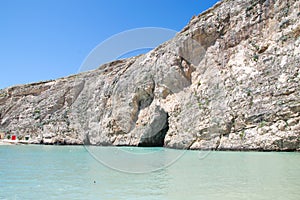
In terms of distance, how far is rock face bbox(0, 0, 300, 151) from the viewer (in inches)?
802

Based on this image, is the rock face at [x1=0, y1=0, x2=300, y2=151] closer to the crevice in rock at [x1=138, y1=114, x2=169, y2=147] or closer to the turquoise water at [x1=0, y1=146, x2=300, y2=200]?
the crevice in rock at [x1=138, y1=114, x2=169, y2=147]

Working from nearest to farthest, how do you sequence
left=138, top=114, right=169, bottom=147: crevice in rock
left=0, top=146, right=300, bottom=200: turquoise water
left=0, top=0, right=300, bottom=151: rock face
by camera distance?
left=0, top=146, right=300, bottom=200: turquoise water
left=0, top=0, right=300, bottom=151: rock face
left=138, top=114, right=169, bottom=147: crevice in rock

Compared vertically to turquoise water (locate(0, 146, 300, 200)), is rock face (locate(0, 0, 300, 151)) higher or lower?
higher

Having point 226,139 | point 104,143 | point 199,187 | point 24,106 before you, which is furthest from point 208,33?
point 24,106

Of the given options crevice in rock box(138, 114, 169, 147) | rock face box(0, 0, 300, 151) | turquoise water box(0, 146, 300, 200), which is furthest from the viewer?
crevice in rock box(138, 114, 169, 147)

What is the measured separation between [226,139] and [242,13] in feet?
37.3

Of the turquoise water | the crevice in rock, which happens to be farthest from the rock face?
the turquoise water

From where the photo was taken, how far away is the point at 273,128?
63.7ft

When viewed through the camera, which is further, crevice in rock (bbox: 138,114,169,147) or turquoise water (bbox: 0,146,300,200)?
crevice in rock (bbox: 138,114,169,147)

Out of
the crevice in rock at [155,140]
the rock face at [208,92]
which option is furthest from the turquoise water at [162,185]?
the crevice in rock at [155,140]

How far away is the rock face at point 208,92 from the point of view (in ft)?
66.8

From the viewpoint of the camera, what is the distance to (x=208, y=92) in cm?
2614

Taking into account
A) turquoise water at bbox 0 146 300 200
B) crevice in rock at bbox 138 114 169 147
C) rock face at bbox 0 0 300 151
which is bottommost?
turquoise water at bbox 0 146 300 200

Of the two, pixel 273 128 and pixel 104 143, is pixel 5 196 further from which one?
pixel 104 143
